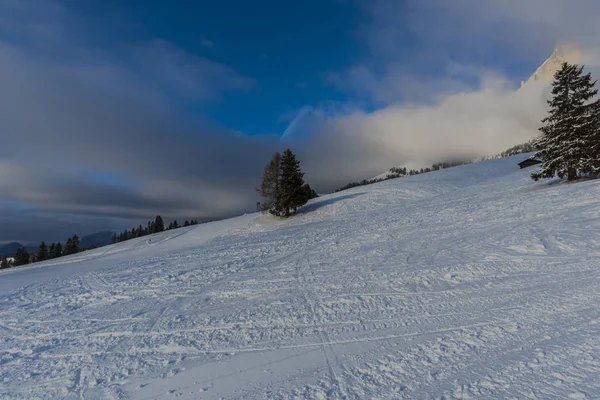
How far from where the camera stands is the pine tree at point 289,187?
33.4 m

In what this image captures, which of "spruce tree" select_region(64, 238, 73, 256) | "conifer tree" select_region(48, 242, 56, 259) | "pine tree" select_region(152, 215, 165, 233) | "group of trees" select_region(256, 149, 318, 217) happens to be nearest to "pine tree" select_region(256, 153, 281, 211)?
"group of trees" select_region(256, 149, 318, 217)

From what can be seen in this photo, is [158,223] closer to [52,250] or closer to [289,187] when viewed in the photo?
[52,250]

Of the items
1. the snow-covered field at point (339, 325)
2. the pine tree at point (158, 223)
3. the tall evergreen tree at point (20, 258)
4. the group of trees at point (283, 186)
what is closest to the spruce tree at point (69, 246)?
the tall evergreen tree at point (20, 258)

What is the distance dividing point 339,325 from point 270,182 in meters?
29.7

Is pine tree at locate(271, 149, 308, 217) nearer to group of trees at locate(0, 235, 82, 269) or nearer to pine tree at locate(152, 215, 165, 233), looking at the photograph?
pine tree at locate(152, 215, 165, 233)

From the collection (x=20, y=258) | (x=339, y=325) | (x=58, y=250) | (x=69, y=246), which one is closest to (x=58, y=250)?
(x=58, y=250)

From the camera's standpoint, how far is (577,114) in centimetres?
2133

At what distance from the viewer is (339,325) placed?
6418 millimetres

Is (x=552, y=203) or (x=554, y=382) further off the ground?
(x=552, y=203)

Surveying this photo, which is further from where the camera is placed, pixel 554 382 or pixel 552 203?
pixel 552 203

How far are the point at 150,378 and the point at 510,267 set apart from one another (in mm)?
10157

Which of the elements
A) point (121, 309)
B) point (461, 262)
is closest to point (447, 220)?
point (461, 262)

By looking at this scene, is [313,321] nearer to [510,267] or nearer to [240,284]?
[240,284]

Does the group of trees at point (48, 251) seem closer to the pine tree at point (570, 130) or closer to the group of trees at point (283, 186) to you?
the group of trees at point (283, 186)
